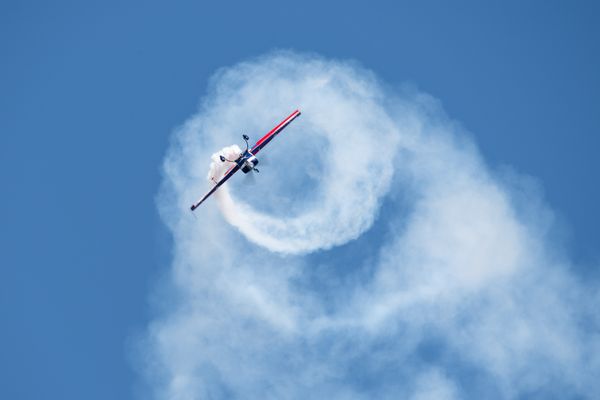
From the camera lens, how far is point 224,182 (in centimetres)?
12581

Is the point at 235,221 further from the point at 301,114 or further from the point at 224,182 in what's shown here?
the point at 301,114

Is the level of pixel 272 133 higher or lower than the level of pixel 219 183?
higher

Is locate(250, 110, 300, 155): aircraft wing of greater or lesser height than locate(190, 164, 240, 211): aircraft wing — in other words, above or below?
above

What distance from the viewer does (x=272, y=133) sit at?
124 metres

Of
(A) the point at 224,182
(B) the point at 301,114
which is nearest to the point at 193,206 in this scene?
(A) the point at 224,182

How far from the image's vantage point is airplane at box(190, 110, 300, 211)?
122250 mm

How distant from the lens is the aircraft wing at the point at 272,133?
407ft

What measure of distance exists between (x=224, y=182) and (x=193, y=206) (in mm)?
4129

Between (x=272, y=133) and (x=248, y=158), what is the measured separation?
4.05 metres

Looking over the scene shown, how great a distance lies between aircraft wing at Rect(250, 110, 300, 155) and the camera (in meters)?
124

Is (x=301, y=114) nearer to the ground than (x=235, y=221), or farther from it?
farther from it

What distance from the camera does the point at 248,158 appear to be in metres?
122

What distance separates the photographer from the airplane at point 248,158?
401ft

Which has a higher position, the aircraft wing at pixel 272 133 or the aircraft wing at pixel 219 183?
the aircraft wing at pixel 272 133
